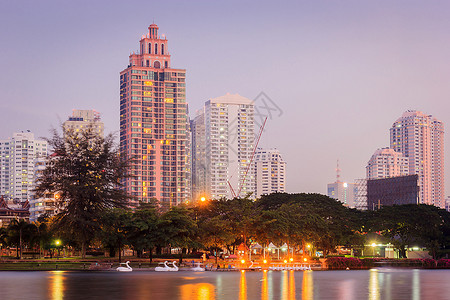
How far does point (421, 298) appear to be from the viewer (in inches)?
1622

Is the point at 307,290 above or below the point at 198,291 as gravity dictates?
below

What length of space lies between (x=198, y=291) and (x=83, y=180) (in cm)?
3996

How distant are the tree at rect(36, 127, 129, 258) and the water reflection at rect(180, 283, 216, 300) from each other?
104 feet

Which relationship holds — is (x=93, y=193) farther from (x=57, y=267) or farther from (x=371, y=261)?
(x=371, y=261)

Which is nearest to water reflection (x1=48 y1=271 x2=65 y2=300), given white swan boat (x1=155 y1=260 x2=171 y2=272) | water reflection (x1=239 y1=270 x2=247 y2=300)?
water reflection (x1=239 y1=270 x2=247 y2=300)

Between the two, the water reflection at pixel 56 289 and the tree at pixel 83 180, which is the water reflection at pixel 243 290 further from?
the tree at pixel 83 180

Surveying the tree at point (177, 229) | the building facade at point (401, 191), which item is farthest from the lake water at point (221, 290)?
the building facade at point (401, 191)

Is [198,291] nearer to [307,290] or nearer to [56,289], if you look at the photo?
[307,290]

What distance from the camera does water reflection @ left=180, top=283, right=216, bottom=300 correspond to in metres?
A: 39.7

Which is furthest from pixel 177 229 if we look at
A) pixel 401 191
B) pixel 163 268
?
pixel 401 191

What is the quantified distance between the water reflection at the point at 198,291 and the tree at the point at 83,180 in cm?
3159

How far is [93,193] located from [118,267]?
1103cm

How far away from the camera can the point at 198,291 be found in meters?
44.1

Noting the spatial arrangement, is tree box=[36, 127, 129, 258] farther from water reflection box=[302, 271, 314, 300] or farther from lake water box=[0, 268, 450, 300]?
water reflection box=[302, 271, 314, 300]
